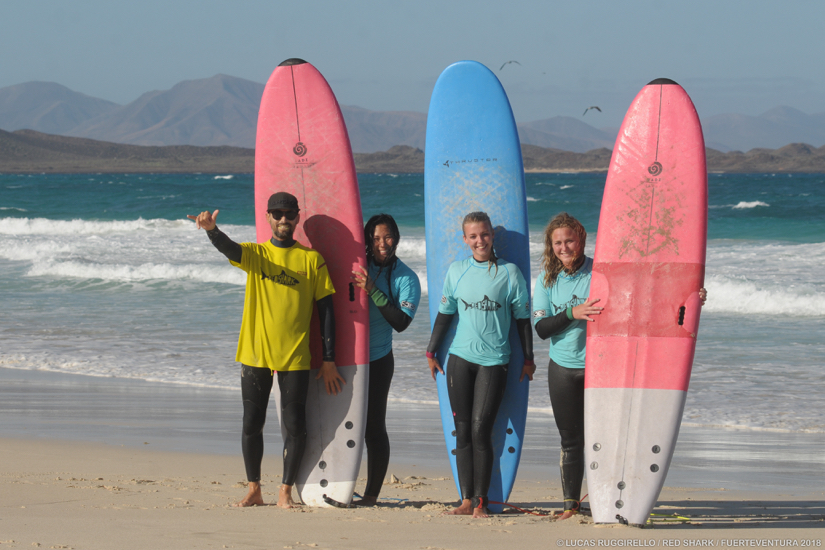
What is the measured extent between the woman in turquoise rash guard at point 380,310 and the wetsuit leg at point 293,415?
11.4 inches

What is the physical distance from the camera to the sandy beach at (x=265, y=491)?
267 cm

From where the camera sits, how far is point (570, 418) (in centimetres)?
299

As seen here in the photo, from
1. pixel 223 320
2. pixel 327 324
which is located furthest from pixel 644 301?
pixel 223 320

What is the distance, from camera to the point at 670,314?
318 centimetres

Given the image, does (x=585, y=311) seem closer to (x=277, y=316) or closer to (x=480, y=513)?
(x=480, y=513)

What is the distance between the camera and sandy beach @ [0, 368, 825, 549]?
2666 millimetres

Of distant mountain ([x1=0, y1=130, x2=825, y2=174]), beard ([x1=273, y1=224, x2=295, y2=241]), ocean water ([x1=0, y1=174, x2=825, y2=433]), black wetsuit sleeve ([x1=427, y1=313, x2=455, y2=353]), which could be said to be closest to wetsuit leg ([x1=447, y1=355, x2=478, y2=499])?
black wetsuit sleeve ([x1=427, y1=313, x2=455, y2=353])

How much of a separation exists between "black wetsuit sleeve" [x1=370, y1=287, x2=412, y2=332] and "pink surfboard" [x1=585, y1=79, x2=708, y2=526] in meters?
0.74

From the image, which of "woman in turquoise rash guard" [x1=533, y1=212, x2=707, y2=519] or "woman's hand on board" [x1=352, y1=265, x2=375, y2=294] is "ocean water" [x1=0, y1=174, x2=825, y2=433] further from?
"woman's hand on board" [x1=352, y1=265, x2=375, y2=294]

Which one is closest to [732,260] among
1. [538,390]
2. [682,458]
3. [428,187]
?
[538,390]

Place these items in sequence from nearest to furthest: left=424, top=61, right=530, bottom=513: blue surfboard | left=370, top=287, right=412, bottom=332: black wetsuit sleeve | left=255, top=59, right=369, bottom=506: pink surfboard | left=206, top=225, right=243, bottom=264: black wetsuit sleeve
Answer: left=206, top=225, right=243, bottom=264: black wetsuit sleeve
left=370, top=287, right=412, bottom=332: black wetsuit sleeve
left=255, top=59, right=369, bottom=506: pink surfboard
left=424, top=61, right=530, bottom=513: blue surfboard

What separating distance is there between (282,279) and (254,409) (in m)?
0.53

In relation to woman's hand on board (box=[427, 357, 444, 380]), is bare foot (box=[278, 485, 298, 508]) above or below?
below

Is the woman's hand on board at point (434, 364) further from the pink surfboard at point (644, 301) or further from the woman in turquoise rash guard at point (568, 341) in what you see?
the pink surfboard at point (644, 301)
